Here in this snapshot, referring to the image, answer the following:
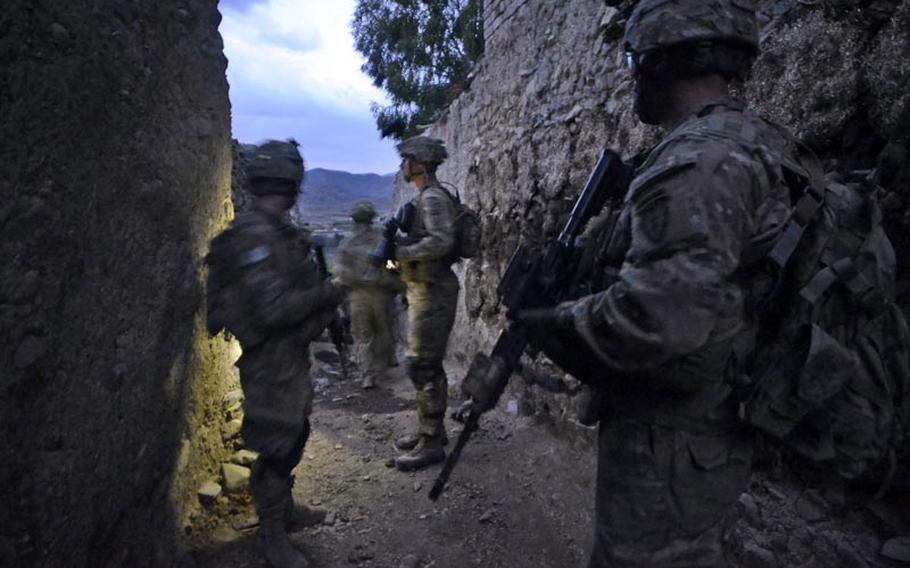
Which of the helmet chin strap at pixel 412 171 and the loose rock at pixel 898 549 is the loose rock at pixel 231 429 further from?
the loose rock at pixel 898 549

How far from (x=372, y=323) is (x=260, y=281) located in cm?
380

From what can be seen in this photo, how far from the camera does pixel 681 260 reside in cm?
123

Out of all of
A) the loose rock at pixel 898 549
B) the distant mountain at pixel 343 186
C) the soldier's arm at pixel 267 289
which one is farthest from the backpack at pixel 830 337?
the distant mountain at pixel 343 186

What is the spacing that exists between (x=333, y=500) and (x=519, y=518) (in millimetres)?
1123

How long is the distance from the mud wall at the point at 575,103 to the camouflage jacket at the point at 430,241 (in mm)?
621

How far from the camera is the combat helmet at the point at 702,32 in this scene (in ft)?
4.75

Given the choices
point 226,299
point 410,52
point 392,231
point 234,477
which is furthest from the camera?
point 410,52

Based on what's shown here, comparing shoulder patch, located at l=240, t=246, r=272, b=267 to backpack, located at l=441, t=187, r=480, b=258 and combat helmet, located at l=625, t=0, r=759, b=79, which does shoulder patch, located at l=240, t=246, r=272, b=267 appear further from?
backpack, located at l=441, t=187, r=480, b=258

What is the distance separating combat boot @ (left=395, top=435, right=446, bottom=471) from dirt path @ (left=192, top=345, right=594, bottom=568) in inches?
2.5

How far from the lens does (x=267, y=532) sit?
8.13 ft

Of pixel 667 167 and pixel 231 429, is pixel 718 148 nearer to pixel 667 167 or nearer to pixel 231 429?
pixel 667 167

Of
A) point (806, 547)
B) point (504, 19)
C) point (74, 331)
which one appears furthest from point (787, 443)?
point (504, 19)

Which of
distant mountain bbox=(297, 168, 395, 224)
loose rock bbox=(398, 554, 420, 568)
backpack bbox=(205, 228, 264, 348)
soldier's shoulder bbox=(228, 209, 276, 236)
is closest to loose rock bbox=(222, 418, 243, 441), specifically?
backpack bbox=(205, 228, 264, 348)

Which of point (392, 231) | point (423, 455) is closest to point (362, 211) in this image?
point (392, 231)
